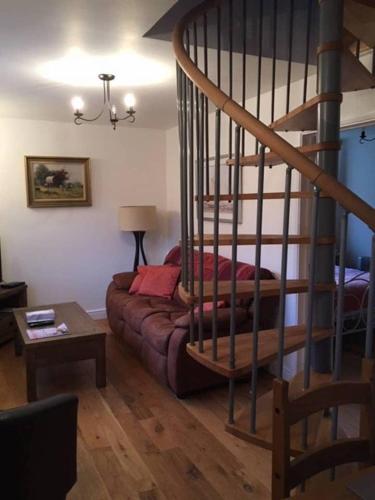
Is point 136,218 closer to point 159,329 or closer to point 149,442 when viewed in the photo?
point 159,329

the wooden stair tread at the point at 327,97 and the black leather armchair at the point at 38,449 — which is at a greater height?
the wooden stair tread at the point at 327,97

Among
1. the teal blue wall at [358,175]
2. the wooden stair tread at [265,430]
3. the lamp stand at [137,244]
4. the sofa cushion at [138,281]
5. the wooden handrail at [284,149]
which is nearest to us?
the wooden handrail at [284,149]

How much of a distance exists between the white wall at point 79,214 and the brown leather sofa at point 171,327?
33.8 inches

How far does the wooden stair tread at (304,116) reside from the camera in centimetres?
168

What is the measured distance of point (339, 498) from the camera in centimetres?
93

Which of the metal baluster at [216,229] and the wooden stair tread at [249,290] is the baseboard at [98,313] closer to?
the wooden stair tread at [249,290]

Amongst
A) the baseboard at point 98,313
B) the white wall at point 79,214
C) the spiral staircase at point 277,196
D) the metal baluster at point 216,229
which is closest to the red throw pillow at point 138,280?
the white wall at point 79,214

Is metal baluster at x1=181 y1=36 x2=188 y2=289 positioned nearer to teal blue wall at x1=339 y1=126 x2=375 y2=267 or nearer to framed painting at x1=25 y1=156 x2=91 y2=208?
framed painting at x1=25 y1=156 x2=91 y2=208

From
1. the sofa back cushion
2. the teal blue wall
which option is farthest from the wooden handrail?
the teal blue wall

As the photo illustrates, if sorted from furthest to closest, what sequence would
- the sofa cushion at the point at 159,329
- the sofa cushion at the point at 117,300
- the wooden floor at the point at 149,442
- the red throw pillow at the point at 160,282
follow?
the red throw pillow at the point at 160,282 → the sofa cushion at the point at 117,300 → the sofa cushion at the point at 159,329 → the wooden floor at the point at 149,442

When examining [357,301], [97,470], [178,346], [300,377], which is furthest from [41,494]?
[357,301]

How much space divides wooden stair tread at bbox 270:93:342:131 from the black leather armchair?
1.58 metres

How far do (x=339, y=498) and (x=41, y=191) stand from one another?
14.1 ft

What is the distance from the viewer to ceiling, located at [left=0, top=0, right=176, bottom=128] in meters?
1.89
